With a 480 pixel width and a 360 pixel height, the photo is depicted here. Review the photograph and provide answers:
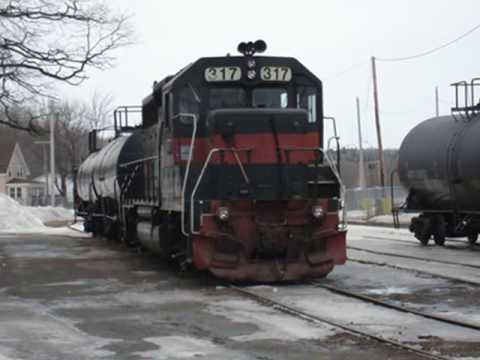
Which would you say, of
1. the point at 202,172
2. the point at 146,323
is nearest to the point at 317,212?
the point at 202,172

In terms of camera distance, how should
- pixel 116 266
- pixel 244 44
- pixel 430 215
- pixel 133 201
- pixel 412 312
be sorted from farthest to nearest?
pixel 430 215 < pixel 133 201 < pixel 116 266 < pixel 244 44 < pixel 412 312

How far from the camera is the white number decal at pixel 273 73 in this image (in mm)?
13953

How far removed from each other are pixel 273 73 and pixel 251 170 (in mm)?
1819

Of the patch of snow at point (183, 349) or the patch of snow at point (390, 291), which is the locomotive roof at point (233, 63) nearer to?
the patch of snow at point (390, 291)

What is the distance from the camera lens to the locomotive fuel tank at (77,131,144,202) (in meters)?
19.8

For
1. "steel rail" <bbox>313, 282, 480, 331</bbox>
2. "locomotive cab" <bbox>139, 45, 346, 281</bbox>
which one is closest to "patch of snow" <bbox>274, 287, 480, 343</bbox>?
"steel rail" <bbox>313, 282, 480, 331</bbox>

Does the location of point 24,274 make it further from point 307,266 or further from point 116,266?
point 307,266

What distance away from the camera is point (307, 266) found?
1337 cm

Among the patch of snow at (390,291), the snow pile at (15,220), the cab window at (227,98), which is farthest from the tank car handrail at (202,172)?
the snow pile at (15,220)

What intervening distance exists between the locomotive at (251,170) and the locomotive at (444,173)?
7.16 meters

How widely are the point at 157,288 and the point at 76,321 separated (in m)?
3.25

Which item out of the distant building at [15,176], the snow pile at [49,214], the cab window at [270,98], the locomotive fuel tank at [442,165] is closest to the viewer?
the cab window at [270,98]

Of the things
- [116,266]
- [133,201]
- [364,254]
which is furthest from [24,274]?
[364,254]

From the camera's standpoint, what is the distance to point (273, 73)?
14.0m
